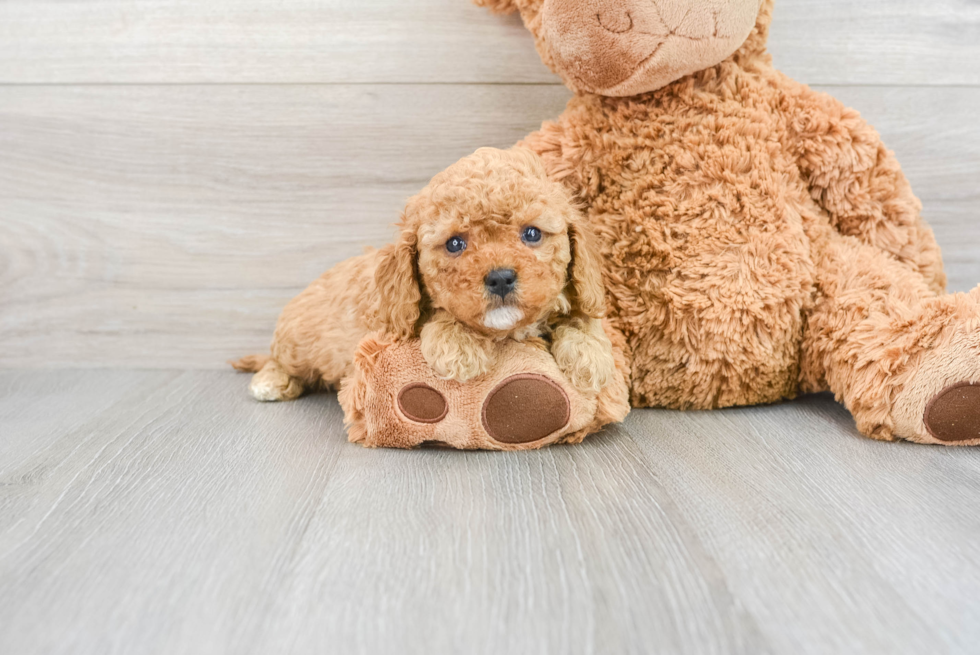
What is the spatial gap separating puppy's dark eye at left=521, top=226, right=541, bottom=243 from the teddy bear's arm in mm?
422

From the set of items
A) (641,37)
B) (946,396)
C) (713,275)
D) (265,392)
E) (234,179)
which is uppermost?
(641,37)

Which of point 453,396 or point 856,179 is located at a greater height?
point 856,179

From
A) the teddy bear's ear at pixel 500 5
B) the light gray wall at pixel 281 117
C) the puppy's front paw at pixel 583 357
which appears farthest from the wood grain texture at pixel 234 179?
the puppy's front paw at pixel 583 357

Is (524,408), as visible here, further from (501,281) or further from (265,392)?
(265,392)

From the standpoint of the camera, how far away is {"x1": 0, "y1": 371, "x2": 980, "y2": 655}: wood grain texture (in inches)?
19.9

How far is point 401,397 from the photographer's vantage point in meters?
0.83

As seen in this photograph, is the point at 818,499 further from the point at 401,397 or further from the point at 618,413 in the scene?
the point at 401,397

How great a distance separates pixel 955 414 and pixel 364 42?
97 cm

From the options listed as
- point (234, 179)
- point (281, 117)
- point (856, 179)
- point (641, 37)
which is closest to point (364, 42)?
point (281, 117)

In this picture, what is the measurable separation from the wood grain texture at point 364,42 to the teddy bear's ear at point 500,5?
0.24 feet

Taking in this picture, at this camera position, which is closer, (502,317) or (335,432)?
(502,317)

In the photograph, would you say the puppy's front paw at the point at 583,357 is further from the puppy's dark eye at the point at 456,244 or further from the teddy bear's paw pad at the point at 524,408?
the puppy's dark eye at the point at 456,244

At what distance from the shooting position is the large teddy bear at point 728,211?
0.86 meters

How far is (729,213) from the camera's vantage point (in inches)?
35.9
